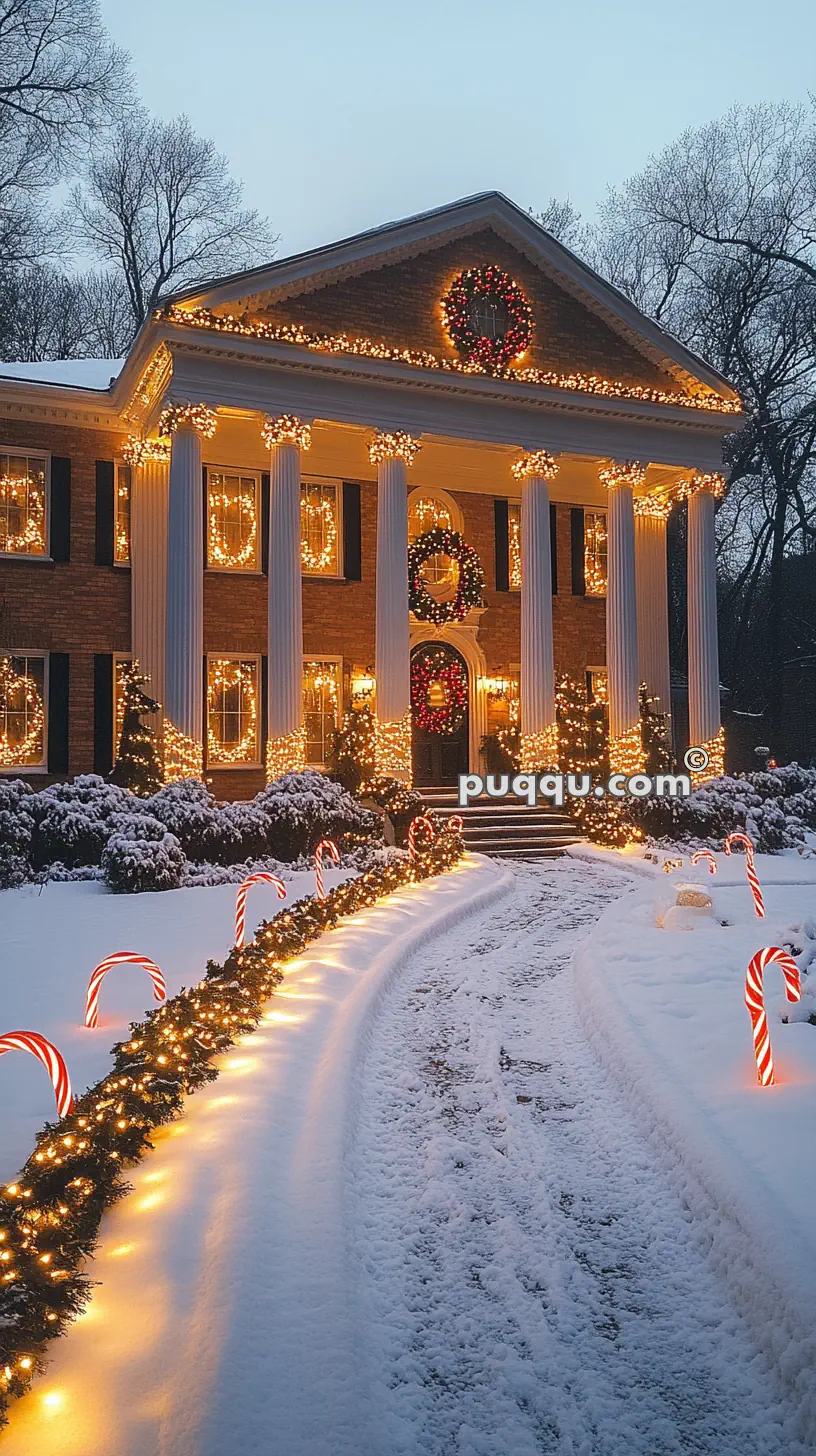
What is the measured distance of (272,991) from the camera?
275 inches

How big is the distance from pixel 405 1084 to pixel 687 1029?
1.78 m

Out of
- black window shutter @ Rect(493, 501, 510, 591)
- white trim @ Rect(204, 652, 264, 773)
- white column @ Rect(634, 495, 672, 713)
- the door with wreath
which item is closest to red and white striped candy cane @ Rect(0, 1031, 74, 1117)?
white trim @ Rect(204, 652, 264, 773)

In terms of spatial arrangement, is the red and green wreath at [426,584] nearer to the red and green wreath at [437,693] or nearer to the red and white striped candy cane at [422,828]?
the red and green wreath at [437,693]

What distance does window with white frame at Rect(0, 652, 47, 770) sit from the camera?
17.5 m

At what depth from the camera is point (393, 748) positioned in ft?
56.0

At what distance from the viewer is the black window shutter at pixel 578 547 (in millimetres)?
21766

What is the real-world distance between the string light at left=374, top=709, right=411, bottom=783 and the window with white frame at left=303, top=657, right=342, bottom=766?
2.42m

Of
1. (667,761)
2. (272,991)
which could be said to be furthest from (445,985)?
(667,761)

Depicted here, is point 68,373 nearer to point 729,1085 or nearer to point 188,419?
point 188,419

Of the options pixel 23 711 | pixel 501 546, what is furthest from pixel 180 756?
pixel 501 546

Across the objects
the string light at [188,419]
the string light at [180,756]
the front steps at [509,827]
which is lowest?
the front steps at [509,827]

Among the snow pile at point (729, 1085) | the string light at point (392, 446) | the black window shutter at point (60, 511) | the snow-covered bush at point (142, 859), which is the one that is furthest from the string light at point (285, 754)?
the snow pile at point (729, 1085)

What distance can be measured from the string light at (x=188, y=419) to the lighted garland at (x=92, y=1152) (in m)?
10.7

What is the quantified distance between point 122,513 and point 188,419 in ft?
10.4
